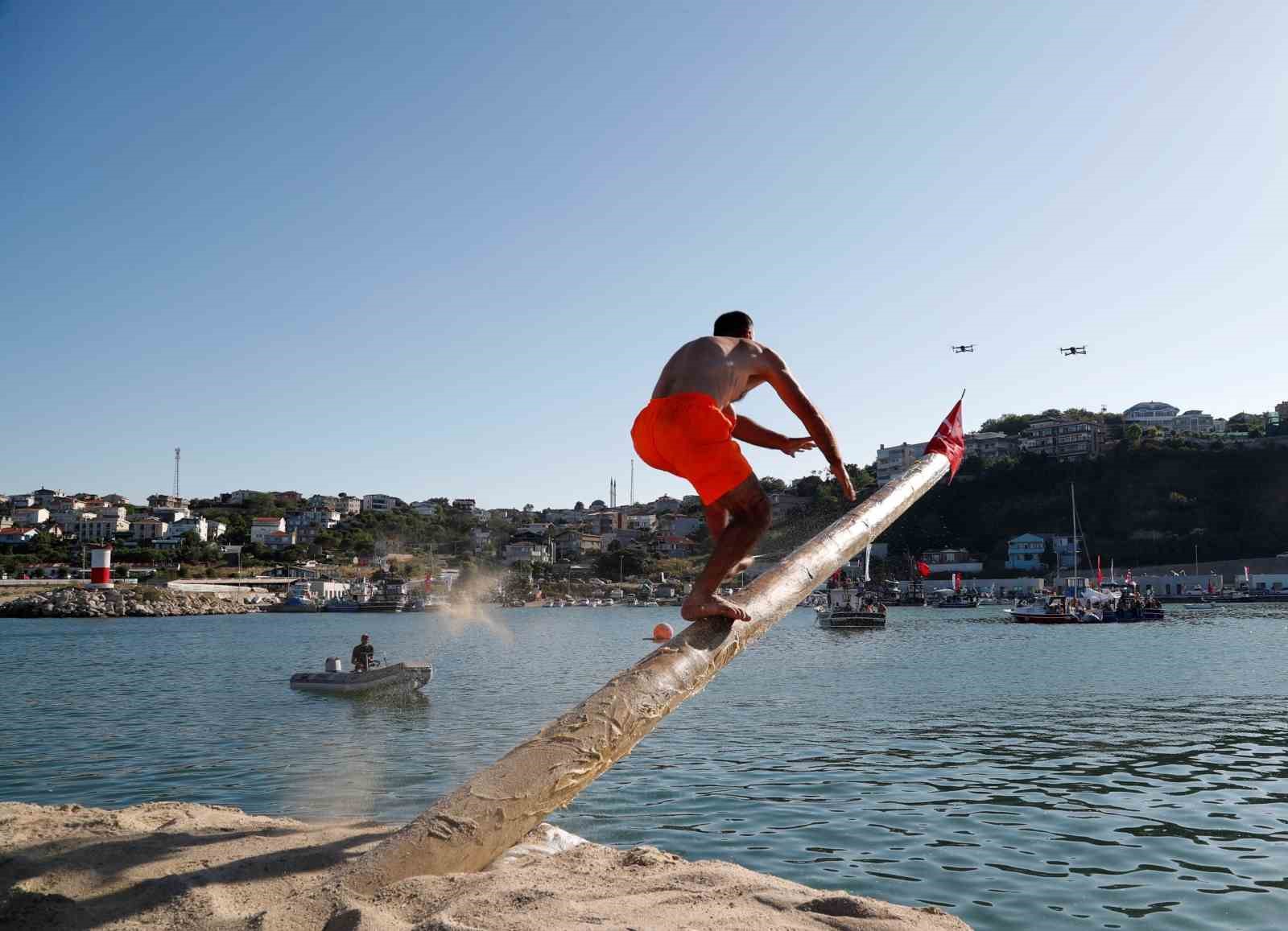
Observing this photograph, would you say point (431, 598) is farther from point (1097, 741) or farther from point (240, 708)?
point (1097, 741)

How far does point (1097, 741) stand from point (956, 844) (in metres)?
10.1

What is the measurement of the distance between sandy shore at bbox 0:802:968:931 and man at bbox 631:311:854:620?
1.47m

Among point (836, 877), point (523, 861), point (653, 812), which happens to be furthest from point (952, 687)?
point (523, 861)

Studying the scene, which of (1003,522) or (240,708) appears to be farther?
(1003,522)

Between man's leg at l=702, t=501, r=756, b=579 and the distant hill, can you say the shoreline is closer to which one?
the distant hill

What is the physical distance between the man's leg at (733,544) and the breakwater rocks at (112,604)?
471ft

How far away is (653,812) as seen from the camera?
486 inches

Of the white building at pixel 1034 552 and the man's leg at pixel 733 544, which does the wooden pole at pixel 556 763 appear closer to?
the man's leg at pixel 733 544

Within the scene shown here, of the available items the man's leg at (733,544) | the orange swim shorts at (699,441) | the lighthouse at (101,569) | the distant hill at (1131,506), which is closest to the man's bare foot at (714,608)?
the man's leg at (733,544)

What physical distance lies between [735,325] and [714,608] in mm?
1676

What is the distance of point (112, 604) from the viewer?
425ft

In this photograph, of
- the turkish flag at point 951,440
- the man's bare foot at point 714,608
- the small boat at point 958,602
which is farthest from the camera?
the small boat at point 958,602

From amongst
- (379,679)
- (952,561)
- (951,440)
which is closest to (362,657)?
(379,679)

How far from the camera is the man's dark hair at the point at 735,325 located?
5559 millimetres
